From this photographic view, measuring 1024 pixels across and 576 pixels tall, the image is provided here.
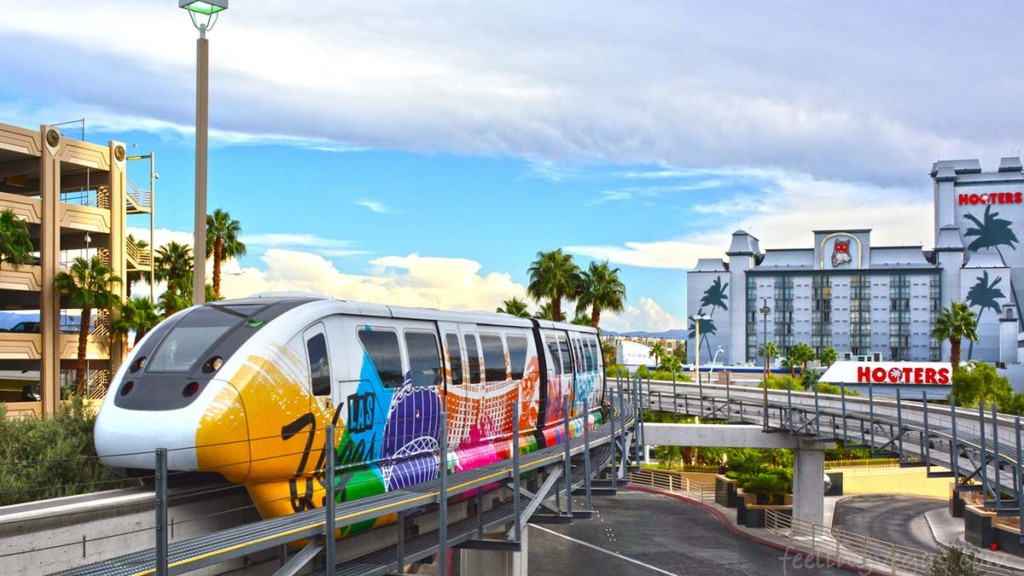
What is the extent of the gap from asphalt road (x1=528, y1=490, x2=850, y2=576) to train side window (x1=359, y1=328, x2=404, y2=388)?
26143 mm

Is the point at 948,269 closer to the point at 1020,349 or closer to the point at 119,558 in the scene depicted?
the point at 1020,349

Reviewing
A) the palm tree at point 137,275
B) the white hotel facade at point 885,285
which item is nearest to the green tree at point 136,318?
the palm tree at point 137,275

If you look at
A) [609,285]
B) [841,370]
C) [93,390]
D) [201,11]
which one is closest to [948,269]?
[841,370]

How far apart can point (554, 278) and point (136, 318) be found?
2865 cm

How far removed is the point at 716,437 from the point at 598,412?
19.7 meters

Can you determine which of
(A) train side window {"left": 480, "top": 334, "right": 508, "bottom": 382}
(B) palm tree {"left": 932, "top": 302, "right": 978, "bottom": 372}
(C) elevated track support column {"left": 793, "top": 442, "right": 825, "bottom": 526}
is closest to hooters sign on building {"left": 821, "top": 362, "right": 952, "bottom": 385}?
(B) palm tree {"left": 932, "top": 302, "right": 978, "bottom": 372}

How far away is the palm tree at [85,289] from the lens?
5216cm

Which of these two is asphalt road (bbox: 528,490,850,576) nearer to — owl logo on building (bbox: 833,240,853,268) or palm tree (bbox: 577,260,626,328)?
palm tree (bbox: 577,260,626,328)

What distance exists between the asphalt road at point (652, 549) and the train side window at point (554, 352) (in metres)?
18.0

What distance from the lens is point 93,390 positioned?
178ft

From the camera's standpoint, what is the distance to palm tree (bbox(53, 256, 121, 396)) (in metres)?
52.2

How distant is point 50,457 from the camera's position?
13070mm

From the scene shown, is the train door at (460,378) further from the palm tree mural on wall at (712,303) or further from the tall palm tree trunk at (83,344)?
the palm tree mural on wall at (712,303)

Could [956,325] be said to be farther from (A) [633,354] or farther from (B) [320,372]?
(B) [320,372]
